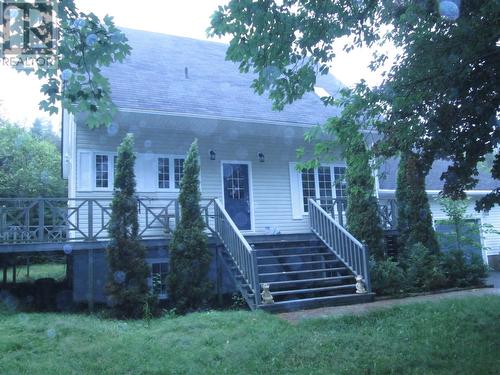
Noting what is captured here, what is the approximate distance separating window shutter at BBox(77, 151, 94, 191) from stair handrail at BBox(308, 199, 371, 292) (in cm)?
556

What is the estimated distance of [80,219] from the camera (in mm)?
11062

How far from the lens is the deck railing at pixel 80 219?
382 inches

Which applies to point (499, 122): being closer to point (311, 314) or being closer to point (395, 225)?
point (311, 314)

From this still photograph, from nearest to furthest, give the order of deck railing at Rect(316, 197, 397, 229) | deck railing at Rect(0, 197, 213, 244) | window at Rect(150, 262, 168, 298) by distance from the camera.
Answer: deck railing at Rect(0, 197, 213, 244)
window at Rect(150, 262, 168, 298)
deck railing at Rect(316, 197, 397, 229)

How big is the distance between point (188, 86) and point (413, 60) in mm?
8278

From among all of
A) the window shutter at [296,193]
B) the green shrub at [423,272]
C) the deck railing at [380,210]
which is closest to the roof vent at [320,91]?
the window shutter at [296,193]

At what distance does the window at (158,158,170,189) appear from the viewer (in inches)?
478

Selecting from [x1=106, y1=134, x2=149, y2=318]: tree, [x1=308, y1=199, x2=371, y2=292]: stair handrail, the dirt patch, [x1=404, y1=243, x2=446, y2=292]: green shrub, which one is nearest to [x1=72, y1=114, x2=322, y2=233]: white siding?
[x1=308, y1=199, x2=371, y2=292]: stair handrail

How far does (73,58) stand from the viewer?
5.05m

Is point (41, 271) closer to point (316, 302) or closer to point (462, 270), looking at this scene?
point (316, 302)

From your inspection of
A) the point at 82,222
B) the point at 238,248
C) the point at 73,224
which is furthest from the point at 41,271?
the point at 238,248

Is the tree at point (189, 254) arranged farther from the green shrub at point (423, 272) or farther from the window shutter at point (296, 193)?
the green shrub at point (423, 272)

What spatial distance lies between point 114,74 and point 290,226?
6.45 metres

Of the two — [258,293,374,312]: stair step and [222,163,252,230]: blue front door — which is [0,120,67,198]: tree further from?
[258,293,374,312]: stair step
